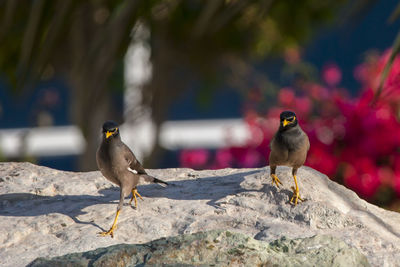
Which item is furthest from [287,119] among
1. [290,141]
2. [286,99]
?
[286,99]

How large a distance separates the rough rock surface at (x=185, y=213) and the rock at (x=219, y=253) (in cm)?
16

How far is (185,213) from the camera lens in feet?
10.3

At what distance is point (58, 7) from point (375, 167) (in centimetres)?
295

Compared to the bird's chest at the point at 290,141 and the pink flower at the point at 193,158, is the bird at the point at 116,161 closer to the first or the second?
the bird's chest at the point at 290,141

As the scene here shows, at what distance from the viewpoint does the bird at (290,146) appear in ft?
10.5

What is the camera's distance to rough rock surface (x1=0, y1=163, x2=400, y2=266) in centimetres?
290

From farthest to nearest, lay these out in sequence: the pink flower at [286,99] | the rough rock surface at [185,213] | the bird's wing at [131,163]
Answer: the pink flower at [286,99] < the bird's wing at [131,163] < the rough rock surface at [185,213]

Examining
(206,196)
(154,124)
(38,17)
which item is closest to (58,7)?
(38,17)

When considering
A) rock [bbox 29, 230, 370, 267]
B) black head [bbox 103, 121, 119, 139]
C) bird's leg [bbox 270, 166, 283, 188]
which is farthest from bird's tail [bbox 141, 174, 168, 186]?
rock [bbox 29, 230, 370, 267]

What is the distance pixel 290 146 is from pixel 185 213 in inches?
24.3

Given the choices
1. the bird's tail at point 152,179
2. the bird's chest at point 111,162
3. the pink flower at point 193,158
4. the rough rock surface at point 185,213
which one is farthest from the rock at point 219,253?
the pink flower at point 193,158

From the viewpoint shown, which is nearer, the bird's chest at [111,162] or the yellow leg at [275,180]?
the bird's chest at [111,162]

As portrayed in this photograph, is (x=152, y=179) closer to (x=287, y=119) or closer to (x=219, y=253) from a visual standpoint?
(x=287, y=119)

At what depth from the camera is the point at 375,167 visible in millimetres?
4762
